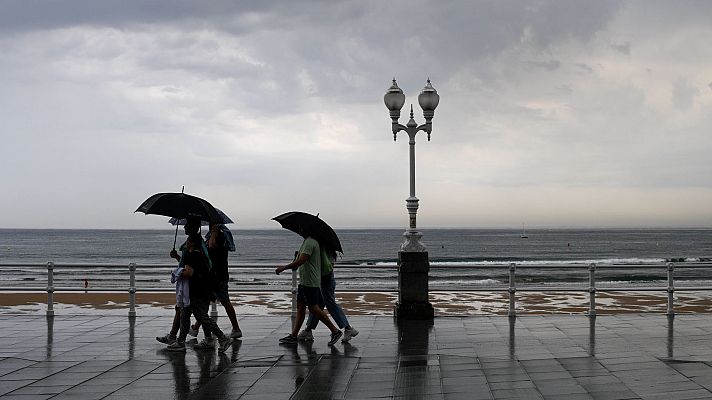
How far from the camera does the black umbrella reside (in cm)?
1089

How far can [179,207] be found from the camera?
36.1 feet

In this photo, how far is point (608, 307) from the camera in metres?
20.4

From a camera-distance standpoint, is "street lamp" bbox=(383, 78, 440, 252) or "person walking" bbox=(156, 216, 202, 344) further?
"street lamp" bbox=(383, 78, 440, 252)

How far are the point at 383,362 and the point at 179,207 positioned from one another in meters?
3.42

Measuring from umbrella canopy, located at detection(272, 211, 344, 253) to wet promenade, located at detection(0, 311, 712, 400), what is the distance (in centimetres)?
145

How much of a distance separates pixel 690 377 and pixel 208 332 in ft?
20.0

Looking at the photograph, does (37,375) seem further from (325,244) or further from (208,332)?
(325,244)

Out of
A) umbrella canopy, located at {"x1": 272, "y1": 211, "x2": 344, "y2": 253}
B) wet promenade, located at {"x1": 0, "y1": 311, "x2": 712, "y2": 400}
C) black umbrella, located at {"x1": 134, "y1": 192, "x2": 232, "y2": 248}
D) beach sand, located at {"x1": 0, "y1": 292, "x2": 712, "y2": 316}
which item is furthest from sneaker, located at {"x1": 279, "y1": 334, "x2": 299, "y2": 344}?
beach sand, located at {"x1": 0, "y1": 292, "x2": 712, "y2": 316}

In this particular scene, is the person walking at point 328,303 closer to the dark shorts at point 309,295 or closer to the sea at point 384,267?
the dark shorts at point 309,295

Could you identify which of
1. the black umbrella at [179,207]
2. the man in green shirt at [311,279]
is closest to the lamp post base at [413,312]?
the man in green shirt at [311,279]

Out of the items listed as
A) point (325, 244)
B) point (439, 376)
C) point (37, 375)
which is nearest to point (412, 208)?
point (325, 244)

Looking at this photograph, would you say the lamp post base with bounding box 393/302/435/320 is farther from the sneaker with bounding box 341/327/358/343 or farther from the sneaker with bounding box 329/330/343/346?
the sneaker with bounding box 329/330/343/346

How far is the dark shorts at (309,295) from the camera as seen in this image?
11.5 meters

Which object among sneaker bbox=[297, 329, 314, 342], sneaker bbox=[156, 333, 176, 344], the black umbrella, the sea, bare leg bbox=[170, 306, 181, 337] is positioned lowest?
the sea
